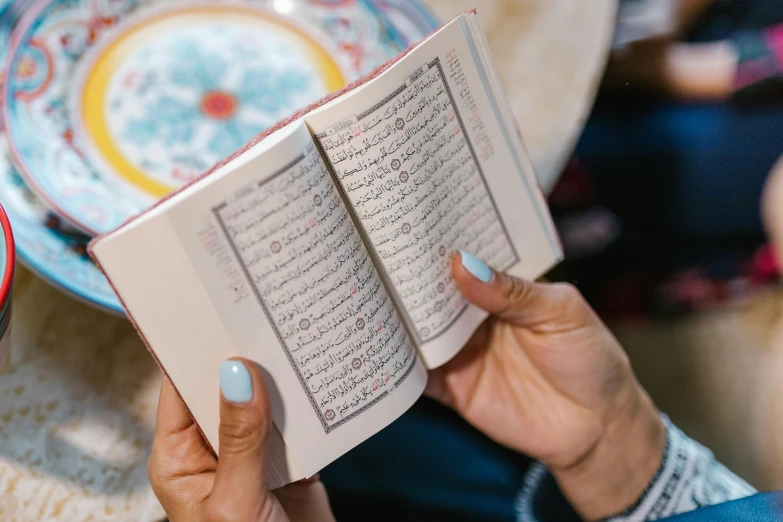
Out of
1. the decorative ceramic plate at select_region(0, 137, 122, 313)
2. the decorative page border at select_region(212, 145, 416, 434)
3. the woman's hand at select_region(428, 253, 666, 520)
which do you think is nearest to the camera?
the decorative page border at select_region(212, 145, 416, 434)

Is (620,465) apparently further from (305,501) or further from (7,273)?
(7,273)

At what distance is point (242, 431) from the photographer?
1.23 ft

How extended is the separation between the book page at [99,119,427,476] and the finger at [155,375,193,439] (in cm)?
4

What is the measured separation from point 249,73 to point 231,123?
0.06 metres

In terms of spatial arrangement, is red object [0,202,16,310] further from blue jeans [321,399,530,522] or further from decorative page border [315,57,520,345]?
blue jeans [321,399,530,522]

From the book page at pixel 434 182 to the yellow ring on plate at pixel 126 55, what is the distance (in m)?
0.20

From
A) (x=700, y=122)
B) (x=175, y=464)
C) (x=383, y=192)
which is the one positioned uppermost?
(x=383, y=192)

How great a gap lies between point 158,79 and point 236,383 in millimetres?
337

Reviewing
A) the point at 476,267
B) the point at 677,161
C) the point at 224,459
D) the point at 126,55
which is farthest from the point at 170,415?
the point at 677,161

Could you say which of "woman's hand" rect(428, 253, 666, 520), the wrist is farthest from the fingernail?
the wrist

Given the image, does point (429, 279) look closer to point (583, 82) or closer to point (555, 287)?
point (555, 287)

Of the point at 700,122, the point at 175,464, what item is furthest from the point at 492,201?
the point at 700,122

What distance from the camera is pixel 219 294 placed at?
0.37 m

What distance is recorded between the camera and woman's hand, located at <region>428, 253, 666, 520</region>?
0.57m
